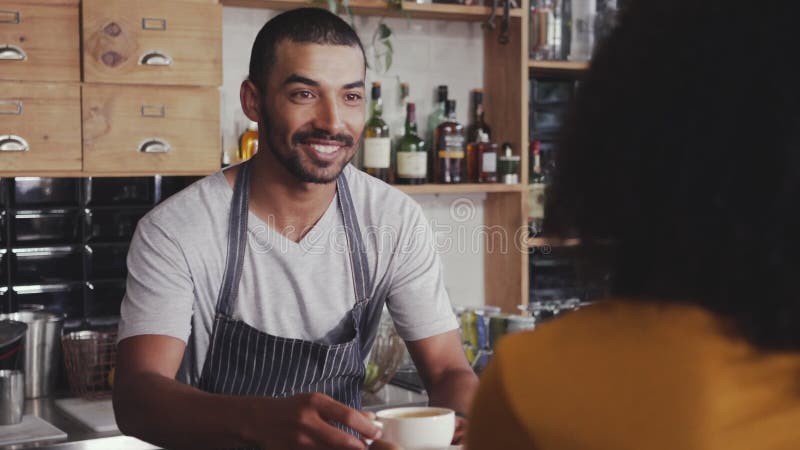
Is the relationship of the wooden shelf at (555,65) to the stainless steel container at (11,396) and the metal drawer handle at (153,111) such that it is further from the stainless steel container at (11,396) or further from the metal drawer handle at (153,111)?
the stainless steel container at (11,396)

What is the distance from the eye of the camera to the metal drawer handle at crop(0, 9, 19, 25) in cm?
Answer: 244

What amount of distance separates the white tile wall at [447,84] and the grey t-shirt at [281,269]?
4.47 feet

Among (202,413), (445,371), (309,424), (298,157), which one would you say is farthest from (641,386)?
(298,157)

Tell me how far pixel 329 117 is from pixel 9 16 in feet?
3.31

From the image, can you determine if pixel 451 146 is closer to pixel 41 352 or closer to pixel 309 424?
pixel 41 352

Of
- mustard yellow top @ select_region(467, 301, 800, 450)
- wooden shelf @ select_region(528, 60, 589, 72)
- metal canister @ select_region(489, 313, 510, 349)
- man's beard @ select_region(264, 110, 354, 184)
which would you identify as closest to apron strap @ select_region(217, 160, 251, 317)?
man's beard @ select_region(264, 110, 354, 184)

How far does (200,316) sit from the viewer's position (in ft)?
6.05

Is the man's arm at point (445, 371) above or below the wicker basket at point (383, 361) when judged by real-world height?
above

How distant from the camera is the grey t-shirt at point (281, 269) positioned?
178 centimetres

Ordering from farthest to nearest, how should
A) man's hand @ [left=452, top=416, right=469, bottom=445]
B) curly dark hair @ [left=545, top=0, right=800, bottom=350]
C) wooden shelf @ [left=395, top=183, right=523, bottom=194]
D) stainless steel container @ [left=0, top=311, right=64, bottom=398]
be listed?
1. wooden shelf @ [left=395, top=183, right=523, bottom=194]
2. stainless steel container @ [left=0, top=311, right=64, bottom=398]
3. man's hand @ [left=452, top=416, right=469, bottom=445]
4. curly dark hair @ [left=545, top=0, right=800, bottom=350]

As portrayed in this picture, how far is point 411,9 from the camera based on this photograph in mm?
3102

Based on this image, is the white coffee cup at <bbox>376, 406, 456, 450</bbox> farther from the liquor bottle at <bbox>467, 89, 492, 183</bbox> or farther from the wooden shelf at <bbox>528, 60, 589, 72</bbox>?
the wooden shelf at <bbox>528, 60, 589, 72</bbox>

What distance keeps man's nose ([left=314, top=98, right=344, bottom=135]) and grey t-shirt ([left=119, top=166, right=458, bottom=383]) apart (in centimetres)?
13

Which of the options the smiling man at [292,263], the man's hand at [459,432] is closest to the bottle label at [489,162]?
the smiling man at [292,263]
